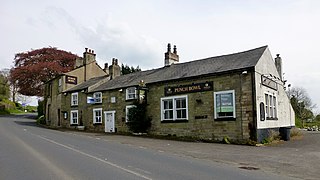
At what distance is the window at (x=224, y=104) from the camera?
20455mm

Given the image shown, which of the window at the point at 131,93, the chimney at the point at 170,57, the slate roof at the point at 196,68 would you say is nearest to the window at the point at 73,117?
the slate roof at the point at 196,68

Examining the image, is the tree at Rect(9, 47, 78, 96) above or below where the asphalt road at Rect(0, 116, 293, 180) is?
above

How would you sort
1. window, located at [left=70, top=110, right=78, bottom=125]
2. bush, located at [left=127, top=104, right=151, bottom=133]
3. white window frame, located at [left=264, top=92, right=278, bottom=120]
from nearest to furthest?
white window frame, located at [left=264, top=92, right=278, bottom=120] → bush, located at [left=127, top=104, right=151, bottom=133] → window, located at [left=70, top=110, right=78, bottom=125]

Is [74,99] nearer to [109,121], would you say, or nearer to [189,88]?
[109,121]

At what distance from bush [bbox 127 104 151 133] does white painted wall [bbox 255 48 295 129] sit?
9396 mm

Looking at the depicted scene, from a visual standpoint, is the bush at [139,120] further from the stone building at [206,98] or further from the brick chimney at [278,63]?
the brick chimney at [278,63]

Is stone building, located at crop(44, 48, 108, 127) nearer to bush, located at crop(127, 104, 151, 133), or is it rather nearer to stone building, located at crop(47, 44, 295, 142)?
stone building, located at crop(47, 44, 295, 142)

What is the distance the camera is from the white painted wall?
66.2 feet

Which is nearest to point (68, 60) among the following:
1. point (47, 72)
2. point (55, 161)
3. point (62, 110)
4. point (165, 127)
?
point (47, 72)

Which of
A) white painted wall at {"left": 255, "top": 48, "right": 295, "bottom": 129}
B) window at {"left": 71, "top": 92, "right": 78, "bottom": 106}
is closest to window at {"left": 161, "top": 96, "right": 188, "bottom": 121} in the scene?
white painted wall at {"left": 255, "top": 48, "right": 295, "bottom": 129}

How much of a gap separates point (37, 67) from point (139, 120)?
27.5m

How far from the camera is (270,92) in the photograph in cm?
2286

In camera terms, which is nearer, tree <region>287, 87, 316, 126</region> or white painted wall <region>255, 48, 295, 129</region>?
white painted wall <region>255, 48, 295, 129</region>

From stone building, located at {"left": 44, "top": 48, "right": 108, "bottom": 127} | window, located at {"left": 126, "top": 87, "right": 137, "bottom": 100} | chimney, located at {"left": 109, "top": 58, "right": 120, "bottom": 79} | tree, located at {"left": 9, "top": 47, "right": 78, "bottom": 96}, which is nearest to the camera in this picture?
window, located at {"left": 126, "top": 87, "right": 137, "bottom": 100}
